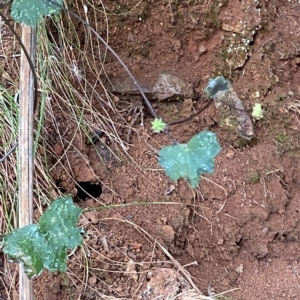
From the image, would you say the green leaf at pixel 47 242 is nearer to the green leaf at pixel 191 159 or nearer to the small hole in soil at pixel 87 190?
the green leaf at pixel 191 159

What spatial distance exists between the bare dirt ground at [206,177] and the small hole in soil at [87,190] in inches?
Answer: 0.8

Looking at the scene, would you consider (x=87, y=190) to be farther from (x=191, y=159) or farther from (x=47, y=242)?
(x=191, y=159)

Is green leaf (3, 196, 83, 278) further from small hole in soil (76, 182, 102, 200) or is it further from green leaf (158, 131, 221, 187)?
small hole in soil (76, 182, 102, 200)

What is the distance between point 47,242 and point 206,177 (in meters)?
0.68

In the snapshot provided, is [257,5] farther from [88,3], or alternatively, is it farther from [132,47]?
[88,3]

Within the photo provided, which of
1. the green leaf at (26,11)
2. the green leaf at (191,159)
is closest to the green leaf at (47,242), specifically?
the green leaf at (191,159)

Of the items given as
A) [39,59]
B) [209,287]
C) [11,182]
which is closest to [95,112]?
[39,59]

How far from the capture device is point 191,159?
1.02 m

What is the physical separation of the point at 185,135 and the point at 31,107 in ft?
1.91

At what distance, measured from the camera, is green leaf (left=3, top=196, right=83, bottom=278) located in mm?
1111

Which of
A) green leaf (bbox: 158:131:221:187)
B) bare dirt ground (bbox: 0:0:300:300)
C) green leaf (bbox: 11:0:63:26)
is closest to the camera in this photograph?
green leaf (bbox: 158:131:221:187)

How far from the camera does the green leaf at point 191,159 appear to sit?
101cm

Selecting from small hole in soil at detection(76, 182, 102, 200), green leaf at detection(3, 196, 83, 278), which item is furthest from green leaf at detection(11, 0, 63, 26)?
small hole in soil at detection(76, 182, 102, 200)

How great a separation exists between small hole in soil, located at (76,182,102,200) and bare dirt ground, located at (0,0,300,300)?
0.02 meters
